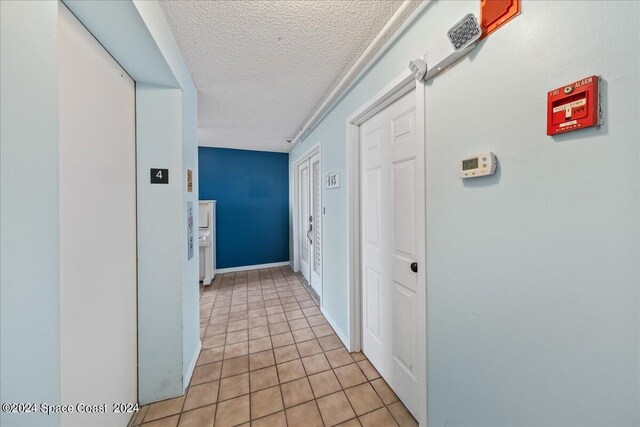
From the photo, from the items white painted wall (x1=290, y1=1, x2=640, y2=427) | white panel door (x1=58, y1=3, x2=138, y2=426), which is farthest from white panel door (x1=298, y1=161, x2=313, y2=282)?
white painted wall (x1=290, y1=1, x2=640, y2=427)

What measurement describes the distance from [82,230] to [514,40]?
190 cm

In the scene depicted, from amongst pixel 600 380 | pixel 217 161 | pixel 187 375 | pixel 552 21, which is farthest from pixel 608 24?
pixel 217 161

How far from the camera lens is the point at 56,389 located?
0.74 metres

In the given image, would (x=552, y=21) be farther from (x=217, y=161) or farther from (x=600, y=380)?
(x=217, y=161)

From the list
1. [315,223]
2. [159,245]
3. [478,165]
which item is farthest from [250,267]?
[478,165]

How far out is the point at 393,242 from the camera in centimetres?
159

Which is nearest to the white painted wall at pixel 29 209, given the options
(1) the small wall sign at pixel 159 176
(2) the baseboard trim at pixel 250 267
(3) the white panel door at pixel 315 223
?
(1) the small wall sign at pixel 159 176

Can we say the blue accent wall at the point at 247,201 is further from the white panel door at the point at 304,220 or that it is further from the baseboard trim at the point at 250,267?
the white panel door at the point at 304,220

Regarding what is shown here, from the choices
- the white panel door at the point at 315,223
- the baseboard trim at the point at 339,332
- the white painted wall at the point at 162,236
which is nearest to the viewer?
the white painted wall at the point at 162,236

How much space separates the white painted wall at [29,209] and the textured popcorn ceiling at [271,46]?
0.80 m

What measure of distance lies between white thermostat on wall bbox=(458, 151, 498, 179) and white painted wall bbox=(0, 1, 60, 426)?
4.88 ft

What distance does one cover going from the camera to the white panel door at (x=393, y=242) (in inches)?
55.0

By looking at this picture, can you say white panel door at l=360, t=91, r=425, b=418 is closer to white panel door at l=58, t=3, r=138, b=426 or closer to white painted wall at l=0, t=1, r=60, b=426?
white painted wall at l=0, t=1, r=60, b=426

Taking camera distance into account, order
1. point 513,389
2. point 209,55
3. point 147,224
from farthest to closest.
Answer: point 209,55
point 147,224
point 513,389
